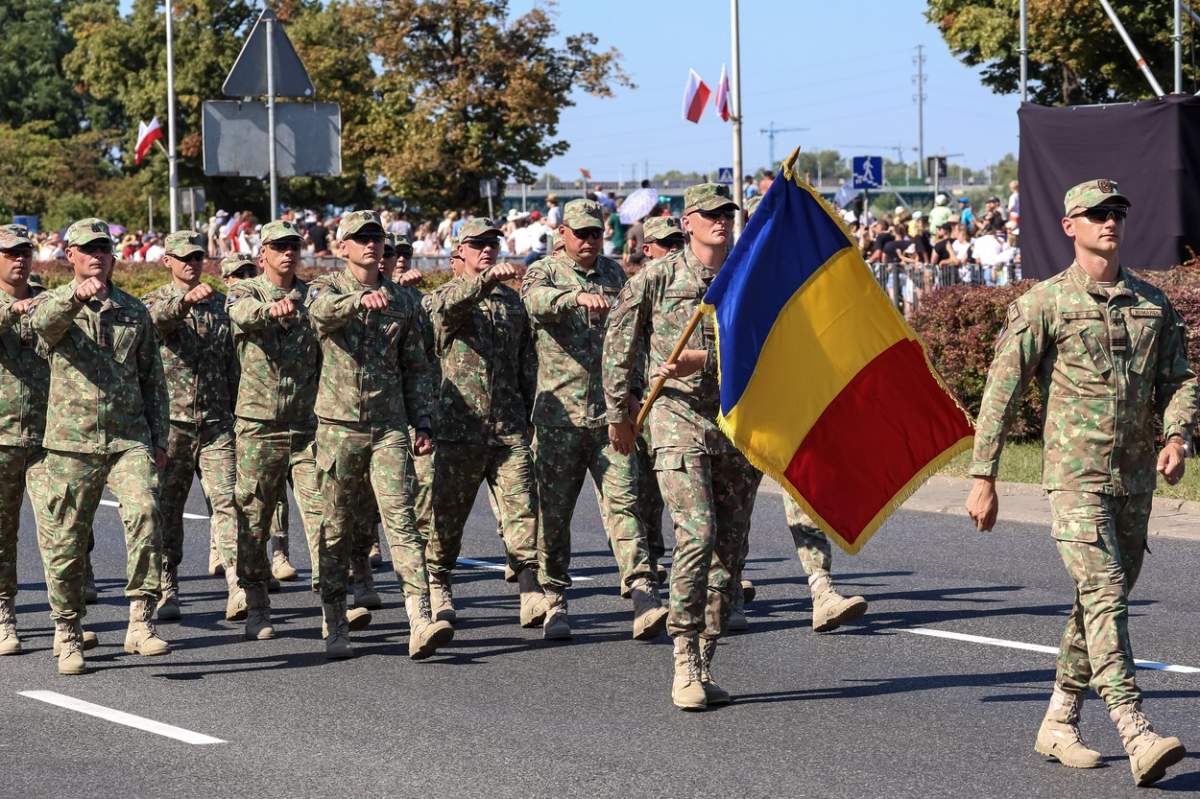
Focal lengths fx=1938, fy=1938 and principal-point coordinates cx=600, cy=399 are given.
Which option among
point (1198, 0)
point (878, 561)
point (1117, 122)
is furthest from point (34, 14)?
point (878, 561)

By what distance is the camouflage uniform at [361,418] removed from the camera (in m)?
9.68

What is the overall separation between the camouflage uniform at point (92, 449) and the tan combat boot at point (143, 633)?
95 mm

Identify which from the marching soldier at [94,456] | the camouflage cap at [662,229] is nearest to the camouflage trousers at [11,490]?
the marching soldier at [94,456]

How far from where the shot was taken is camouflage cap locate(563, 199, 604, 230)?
1033cm

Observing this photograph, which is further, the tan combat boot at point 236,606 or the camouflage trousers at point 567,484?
the tan combat boot at point 236,606

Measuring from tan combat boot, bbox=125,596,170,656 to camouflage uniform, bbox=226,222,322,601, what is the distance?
761 mm

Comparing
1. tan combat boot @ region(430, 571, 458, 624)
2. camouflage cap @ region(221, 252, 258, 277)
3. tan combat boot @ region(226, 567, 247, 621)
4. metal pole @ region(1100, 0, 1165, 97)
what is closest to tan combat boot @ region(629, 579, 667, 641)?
tan combat boot @ region(430, 571, 458, 624)

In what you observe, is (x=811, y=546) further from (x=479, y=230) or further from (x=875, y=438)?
(x=479, y=230)

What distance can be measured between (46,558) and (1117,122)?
14025 mm

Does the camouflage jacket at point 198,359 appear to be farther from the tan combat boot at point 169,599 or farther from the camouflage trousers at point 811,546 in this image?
the camouflage trousers at point 811,546

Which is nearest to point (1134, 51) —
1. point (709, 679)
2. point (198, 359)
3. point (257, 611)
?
point (198, 359)

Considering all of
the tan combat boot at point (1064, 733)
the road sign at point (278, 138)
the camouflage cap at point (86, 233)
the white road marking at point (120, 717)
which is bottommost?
the white road marking at point (120, 717)

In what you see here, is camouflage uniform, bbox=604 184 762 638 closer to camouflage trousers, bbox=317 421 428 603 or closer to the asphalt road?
the asphalt road

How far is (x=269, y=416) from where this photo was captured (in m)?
10.7
